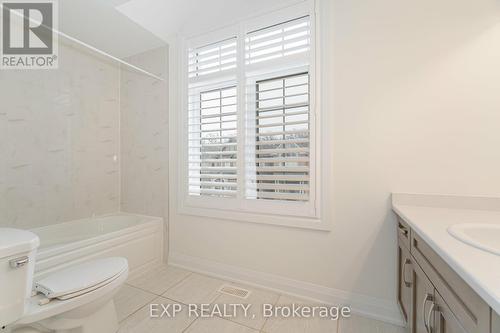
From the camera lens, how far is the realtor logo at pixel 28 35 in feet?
5.40

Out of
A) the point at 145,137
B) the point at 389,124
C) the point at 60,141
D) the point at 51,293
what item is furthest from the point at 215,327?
the point at 60,141

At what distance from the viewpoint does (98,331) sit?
1.24 m

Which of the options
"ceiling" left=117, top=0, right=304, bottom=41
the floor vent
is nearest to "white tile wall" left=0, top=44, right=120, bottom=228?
"ceiling" left=117, top=0, right=304, bottom=41

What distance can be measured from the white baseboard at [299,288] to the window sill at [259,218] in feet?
1.43

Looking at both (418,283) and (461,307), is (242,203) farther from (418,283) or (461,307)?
(461,307)

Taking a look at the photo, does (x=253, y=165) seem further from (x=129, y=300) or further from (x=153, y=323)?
(x=129, y=300)

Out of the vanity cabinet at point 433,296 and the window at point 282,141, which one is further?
the window at point 282,141

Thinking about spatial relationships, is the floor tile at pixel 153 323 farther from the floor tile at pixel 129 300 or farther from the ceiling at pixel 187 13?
the ceiling at pixel 187 13

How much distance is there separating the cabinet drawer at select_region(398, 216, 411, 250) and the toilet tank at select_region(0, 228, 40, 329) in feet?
6.10

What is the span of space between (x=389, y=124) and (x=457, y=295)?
1.04 m

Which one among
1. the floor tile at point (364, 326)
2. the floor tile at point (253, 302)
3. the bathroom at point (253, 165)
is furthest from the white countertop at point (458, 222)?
the floor tile at point (253, 302)

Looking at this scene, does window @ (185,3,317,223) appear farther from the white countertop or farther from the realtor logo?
the realtor logo

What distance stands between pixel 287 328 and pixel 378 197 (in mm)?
1045

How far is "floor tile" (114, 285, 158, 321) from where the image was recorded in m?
1.50
